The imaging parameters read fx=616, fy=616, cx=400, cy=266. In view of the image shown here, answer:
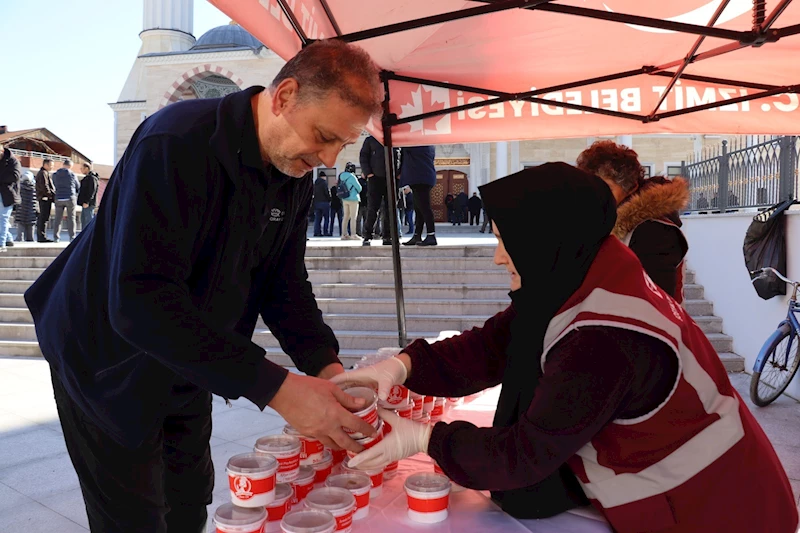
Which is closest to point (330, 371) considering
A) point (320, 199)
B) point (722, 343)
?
point (722, 343)

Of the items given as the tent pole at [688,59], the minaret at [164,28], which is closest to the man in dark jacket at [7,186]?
the tent pole at [688,59]

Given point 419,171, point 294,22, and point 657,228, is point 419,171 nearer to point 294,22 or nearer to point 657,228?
point 657,228

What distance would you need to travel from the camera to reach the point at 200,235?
1.49 m

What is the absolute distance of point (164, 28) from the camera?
102 feet

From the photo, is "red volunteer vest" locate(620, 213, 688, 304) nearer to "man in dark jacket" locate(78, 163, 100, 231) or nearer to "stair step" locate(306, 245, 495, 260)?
"stair step" locate(306, 245, 495, 260)

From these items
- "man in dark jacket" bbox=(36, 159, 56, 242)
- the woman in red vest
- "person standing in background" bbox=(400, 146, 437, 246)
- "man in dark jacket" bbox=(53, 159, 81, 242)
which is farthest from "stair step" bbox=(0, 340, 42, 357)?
the woman in red vest

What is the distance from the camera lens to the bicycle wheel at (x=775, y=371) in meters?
5.23

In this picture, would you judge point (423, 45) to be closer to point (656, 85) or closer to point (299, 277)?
point (656, 85)

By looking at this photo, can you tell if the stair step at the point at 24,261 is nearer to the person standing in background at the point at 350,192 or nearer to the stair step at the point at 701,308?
the person standing in background at the point at 350,192

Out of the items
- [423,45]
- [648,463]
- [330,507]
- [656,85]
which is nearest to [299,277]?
[330,507]

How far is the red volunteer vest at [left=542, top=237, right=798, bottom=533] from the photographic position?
4.49 ft

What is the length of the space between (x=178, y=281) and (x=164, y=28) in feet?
111

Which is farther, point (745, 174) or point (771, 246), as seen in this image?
point (745, 174)

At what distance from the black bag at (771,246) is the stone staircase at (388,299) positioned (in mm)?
1094
